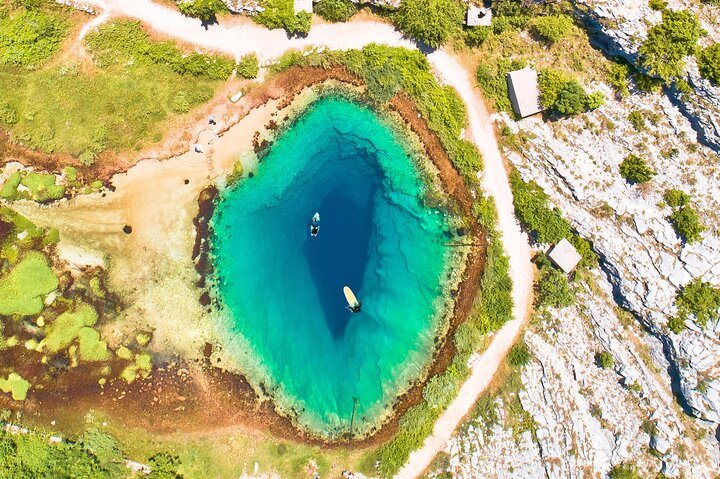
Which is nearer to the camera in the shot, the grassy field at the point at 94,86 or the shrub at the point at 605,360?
the shrub at the point at 605,360

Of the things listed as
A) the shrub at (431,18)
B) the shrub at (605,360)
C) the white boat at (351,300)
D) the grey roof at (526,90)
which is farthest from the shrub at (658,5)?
the white boat at (351,300)

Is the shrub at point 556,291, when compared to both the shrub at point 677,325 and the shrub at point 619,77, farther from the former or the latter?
the shrub at point 619,77

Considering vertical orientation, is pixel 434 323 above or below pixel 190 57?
below

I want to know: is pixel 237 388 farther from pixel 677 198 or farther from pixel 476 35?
pixel 677 198

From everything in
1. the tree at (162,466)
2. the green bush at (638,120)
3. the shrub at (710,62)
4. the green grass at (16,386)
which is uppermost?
the shrub at (710,62)

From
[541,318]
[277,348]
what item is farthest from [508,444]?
[277,348]

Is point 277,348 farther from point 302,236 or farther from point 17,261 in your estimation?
point 17,261
